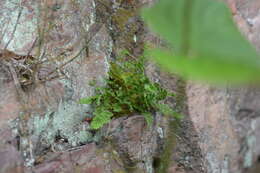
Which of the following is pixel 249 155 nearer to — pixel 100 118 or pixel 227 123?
pixel 227 123

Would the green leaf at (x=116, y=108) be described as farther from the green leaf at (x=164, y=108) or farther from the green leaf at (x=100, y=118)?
the green leaf at (x=164, y=108)

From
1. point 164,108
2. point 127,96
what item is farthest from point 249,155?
point 127,96

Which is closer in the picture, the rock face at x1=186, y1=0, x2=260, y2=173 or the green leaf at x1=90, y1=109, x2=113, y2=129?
the rock face at x1=186, y1=0, x2=260, y2=173

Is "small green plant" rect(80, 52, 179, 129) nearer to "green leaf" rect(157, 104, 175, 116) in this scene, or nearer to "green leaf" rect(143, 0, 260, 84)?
"green leaf" rect(157, 104, 175, 116)

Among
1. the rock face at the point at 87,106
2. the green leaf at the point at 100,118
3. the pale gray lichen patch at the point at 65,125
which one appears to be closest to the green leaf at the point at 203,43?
the rock face at the point at 87,106

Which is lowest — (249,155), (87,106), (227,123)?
(249,155)

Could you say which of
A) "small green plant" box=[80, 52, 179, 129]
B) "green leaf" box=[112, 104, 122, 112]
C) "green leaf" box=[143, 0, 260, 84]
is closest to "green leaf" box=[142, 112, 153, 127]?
"small green plant" box=[80, 52, 179, 129]
